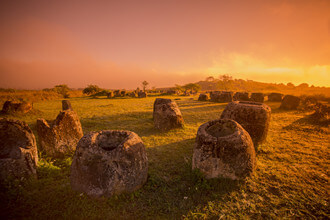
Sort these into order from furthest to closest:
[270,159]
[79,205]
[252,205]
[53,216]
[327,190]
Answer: [270,159]
[327,190]
[252,205]
[79,205]
[53,216]

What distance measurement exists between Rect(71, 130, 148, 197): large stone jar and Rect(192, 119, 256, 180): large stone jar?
6.78 ft

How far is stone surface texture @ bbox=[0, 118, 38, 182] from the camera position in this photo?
3818 mm

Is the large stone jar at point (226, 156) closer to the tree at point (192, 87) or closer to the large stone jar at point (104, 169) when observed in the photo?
the large stone jar at point (104, 169)

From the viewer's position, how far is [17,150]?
409cm

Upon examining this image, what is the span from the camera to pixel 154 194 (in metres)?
3.90

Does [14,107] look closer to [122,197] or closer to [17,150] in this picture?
[17,150]

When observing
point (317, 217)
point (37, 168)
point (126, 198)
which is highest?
point (37, 168)

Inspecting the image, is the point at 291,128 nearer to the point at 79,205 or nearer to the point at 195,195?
the point at 195,195

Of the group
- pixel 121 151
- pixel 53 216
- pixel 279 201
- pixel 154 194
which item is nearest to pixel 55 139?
pixel 53 216

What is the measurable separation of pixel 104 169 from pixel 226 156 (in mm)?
3494

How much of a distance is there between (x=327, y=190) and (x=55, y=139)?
9.50 metres

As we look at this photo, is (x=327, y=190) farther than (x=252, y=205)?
Yes

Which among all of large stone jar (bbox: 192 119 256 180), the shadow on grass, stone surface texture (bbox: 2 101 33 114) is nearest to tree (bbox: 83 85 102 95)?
stone surface texture (bbox: 2 101 33 114)

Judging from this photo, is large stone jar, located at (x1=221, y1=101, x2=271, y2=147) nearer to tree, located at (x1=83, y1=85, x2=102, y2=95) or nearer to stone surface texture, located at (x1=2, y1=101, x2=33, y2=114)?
stone surface texture, located at (x1=2, y1=101, x2=33, y2=114)
